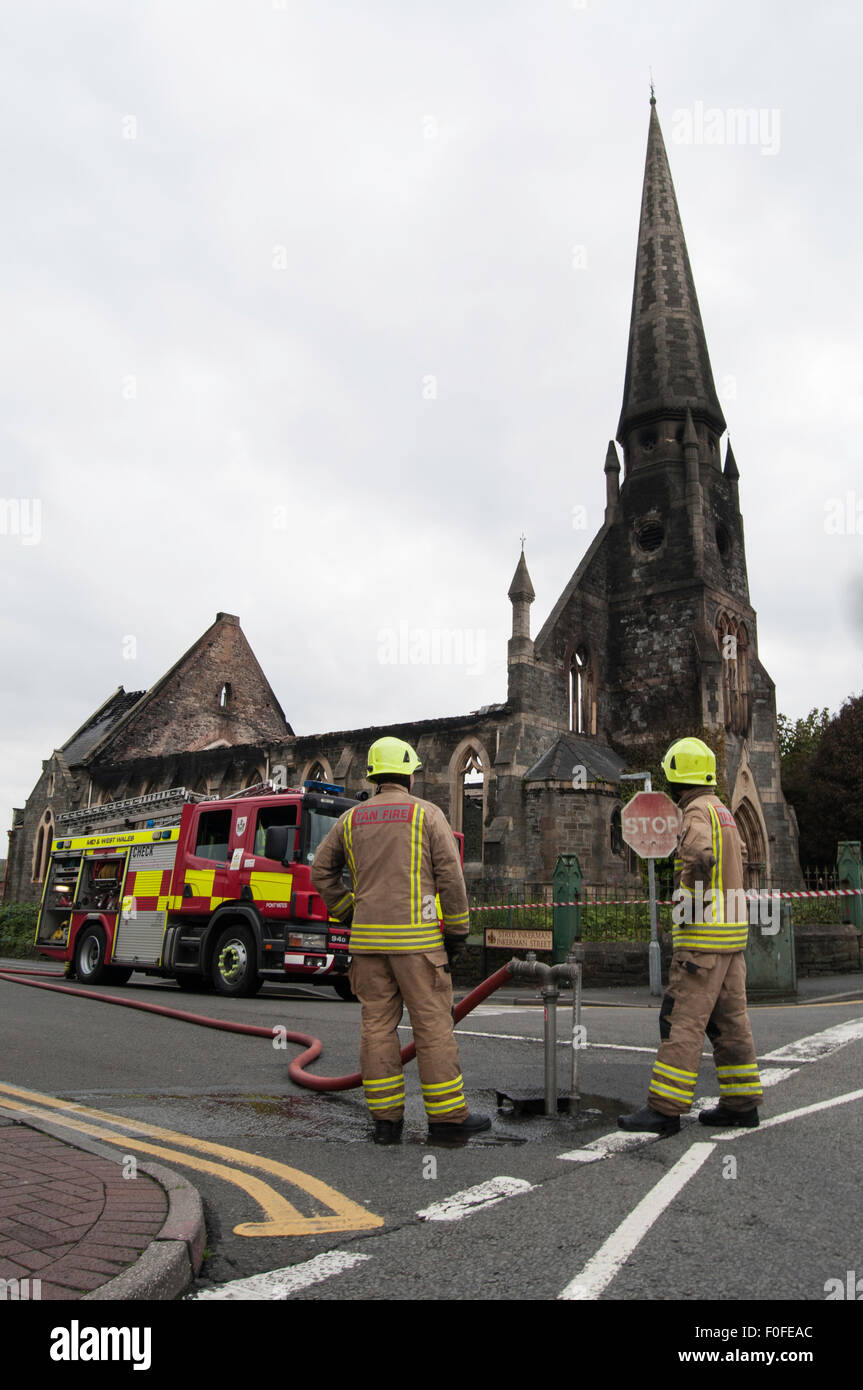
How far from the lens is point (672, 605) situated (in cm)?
3055

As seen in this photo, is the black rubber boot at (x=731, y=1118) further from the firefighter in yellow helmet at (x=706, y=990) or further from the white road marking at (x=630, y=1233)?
the white road marking at (x=630, y=1233)

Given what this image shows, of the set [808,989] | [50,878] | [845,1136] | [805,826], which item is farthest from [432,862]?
[805,826]

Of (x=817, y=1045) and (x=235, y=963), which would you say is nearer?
(x=817, y=1045)

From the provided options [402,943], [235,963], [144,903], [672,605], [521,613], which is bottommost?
[235,963]

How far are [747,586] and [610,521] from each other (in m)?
5.00

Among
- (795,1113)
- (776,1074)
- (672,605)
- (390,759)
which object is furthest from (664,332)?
(795,1113)

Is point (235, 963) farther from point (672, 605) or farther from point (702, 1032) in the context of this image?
point (672, 605)

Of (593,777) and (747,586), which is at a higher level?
(747,586)

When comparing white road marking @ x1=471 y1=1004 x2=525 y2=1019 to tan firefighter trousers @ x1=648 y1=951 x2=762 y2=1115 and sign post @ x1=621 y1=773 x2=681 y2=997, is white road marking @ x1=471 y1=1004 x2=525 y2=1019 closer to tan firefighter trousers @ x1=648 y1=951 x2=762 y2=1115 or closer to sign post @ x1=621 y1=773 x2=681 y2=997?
sign post @ x1=621 y1=773 x2=681 y2=997

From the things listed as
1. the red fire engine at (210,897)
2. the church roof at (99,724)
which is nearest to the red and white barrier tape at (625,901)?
the red fire engine at (210,897)

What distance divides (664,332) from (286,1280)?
35.6m
